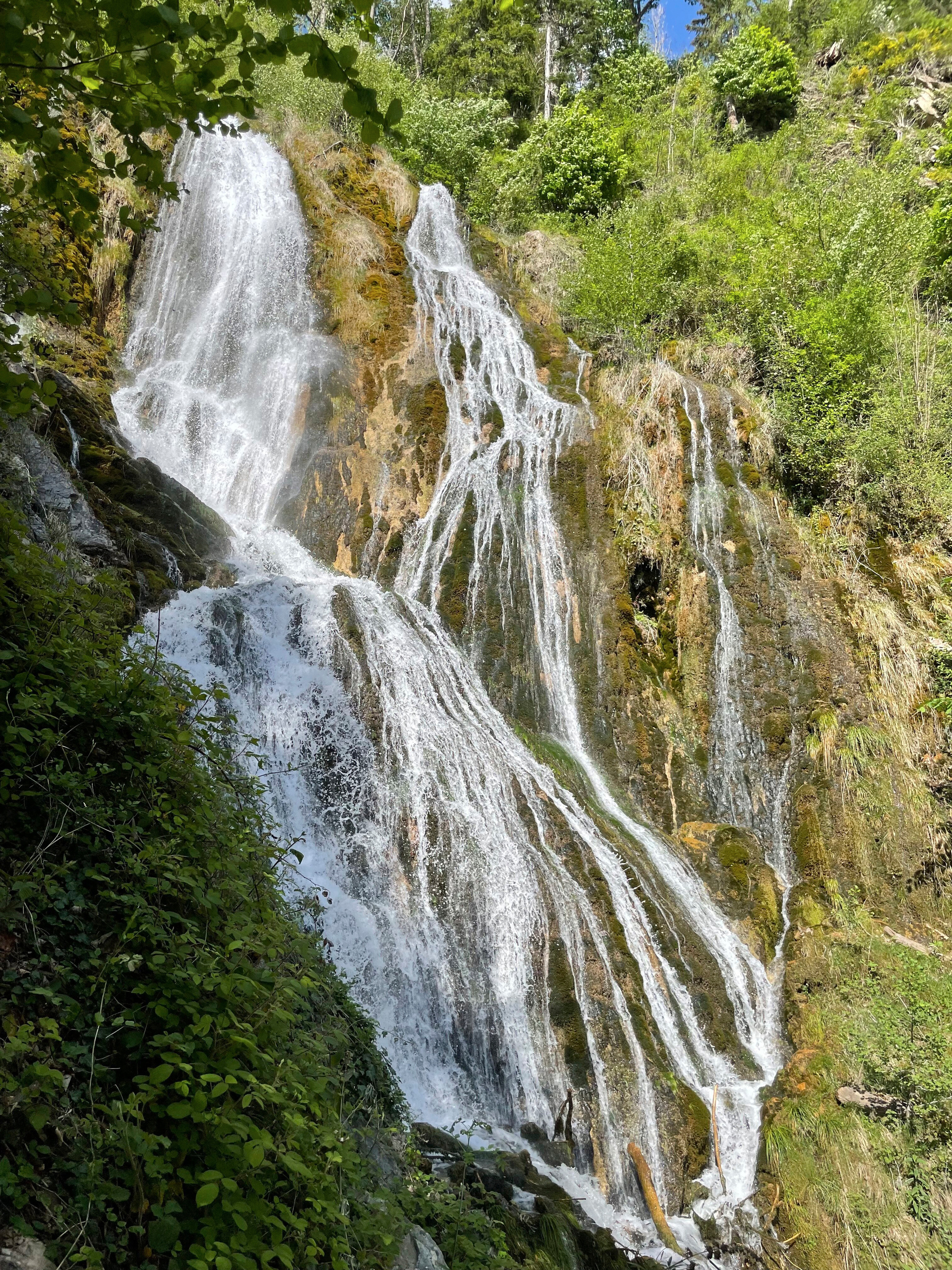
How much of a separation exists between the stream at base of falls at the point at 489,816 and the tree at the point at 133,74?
5.49 metres

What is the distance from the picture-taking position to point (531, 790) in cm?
843

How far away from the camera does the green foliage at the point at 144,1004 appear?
81.6 inches

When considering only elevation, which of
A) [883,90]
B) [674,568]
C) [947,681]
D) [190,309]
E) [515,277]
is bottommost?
[947,681]

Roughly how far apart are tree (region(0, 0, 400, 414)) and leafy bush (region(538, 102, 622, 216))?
2210cm

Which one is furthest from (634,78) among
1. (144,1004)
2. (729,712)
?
Result: (144,1004)

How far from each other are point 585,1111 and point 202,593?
6.61 m

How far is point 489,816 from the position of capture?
25.8ft

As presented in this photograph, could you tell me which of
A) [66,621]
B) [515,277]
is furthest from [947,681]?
[515,277]

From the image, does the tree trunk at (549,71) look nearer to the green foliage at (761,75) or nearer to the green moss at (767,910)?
the green foliage at (761,75)

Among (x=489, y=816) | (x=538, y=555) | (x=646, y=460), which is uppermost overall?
(x=646, y=460)

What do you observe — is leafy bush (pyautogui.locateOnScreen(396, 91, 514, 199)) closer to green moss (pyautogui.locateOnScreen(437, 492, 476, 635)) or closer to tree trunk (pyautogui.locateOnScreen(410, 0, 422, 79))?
tree trunk (pyautogui.locateOnScreen(410, 0, 422, 79))

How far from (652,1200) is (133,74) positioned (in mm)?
7600

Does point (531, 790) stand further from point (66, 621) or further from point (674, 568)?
point (66, 621)

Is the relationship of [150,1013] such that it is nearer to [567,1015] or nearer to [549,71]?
[567,1015]
